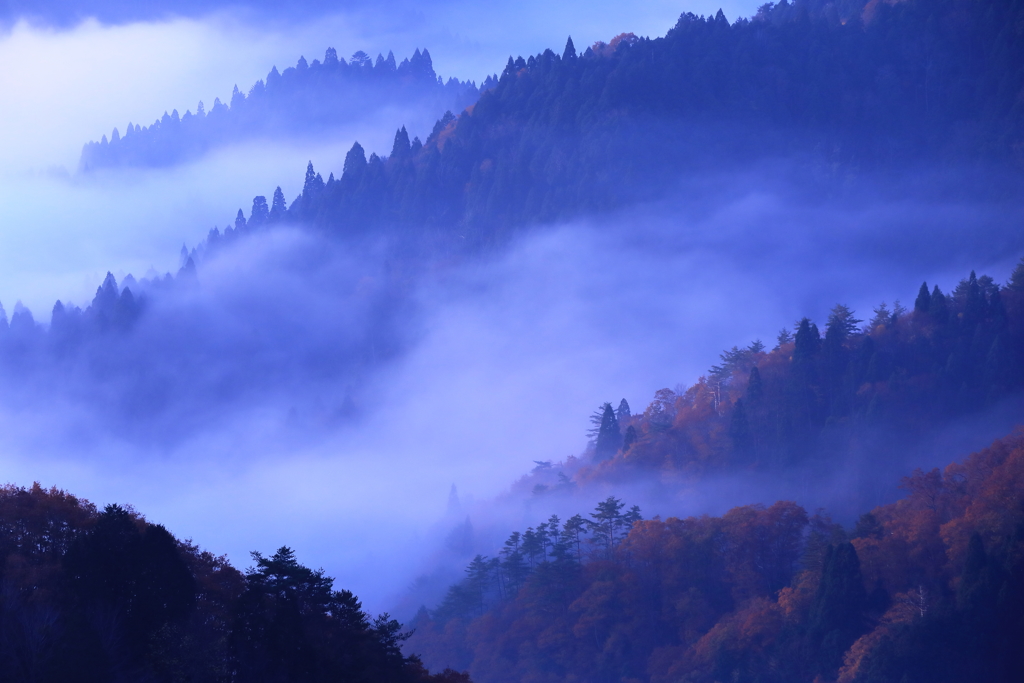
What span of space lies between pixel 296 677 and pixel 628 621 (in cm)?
7538

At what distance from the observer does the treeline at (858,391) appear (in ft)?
471

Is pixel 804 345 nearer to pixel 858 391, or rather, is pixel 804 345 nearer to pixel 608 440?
pixel 858 391

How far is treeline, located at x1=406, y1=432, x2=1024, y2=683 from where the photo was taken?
309 ft

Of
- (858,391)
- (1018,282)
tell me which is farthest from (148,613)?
(1018,282)

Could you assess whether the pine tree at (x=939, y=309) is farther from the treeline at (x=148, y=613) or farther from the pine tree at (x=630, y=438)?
the treeline at (x=148, y=613)

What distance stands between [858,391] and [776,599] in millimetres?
44954

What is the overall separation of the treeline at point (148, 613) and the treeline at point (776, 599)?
5618cm

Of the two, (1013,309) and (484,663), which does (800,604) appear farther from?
(1013,309)

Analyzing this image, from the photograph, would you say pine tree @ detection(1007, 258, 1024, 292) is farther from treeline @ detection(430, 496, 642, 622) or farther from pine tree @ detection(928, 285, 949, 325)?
treeline @ detection(430, 496, 642, 622)

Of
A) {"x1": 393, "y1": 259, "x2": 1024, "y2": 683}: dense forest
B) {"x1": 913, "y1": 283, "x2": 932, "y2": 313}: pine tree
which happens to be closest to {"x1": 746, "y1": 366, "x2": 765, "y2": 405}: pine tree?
{"x1": 393, "y1": 259, "x2": 1024, "y2": 683}: dense forest

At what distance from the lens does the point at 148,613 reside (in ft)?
151

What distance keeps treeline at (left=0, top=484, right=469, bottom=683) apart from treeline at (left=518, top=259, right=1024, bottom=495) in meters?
102

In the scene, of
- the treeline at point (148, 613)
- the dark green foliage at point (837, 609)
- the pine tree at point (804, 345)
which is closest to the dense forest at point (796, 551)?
the dark green foliage at point (837, 609)

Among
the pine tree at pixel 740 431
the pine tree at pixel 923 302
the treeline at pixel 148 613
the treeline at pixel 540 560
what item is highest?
the pine tree at pixel 923 302
